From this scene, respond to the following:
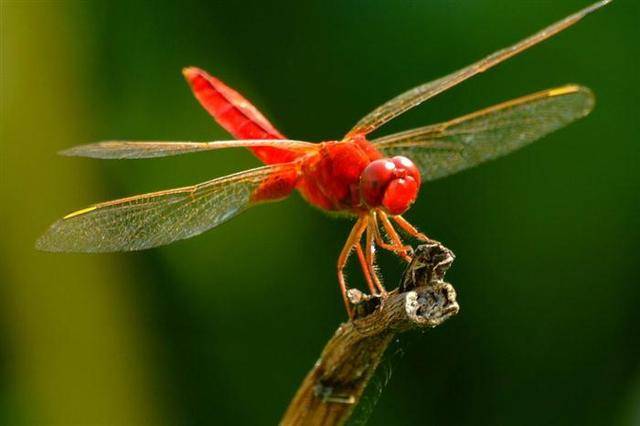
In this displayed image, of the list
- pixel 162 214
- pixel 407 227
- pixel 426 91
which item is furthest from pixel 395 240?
pixel 162 214

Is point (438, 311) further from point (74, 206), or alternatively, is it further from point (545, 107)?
point (74, 206)

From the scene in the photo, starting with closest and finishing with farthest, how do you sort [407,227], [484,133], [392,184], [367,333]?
1. [367,333]
2. [392,184]
3. [407,227]
4. [484,133]

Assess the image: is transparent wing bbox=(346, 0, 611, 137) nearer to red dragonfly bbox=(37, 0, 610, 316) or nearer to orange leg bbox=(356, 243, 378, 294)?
red dragonfly bbox=(37, 0, 610, 316)

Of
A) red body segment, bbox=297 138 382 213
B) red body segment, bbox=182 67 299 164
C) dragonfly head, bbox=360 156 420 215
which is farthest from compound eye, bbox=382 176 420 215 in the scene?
red body segment, bbox=182 67 299 164

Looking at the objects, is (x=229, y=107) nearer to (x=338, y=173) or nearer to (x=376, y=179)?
(x=338, y=173)

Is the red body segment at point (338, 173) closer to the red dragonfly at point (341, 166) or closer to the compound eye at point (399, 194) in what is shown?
the red dragonfly at point (341, 166)


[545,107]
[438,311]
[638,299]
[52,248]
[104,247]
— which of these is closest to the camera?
[438,311]

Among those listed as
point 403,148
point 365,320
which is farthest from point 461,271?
point 365,320
